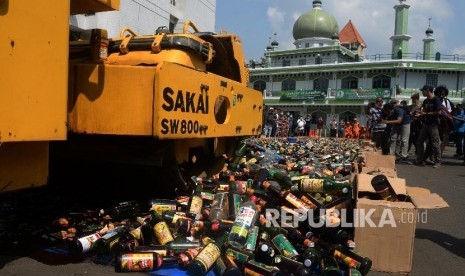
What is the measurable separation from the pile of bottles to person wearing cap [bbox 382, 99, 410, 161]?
265 inches

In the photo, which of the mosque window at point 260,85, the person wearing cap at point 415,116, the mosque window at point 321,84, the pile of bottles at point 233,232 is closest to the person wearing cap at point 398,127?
the person wearing cap at point 415,116

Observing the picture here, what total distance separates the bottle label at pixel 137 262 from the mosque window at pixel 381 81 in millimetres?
47396

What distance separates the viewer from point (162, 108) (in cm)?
391

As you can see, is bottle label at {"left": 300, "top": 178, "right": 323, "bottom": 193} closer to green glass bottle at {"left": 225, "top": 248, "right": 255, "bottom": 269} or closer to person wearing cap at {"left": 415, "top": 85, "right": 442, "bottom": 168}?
green glass bottle at {"left": 225, "top": 248, "right": 255, "bottom": 269}

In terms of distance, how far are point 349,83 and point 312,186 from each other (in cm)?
4716

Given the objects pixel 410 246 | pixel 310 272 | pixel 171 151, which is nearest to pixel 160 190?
pixel 171 151

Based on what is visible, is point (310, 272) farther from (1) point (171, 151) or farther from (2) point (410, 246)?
(1) point (171, 151)

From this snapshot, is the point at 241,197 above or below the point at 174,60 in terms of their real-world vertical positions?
below

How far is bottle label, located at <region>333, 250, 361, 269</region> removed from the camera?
3549 mm

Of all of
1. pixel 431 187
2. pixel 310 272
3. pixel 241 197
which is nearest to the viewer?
pixel 310 272

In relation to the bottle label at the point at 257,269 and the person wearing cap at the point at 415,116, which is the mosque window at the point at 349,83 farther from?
the bottle label at the point at 257,269

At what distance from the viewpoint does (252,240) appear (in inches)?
151

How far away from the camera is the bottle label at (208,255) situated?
11.4 ft

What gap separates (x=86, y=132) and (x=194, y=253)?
4.46 feet
